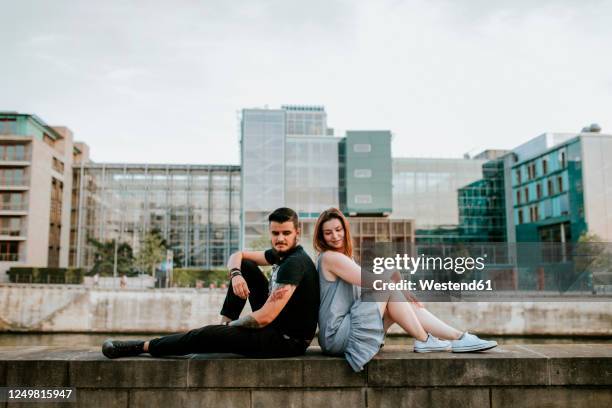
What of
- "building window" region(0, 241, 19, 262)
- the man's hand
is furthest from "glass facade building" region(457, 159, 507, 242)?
the man's hand

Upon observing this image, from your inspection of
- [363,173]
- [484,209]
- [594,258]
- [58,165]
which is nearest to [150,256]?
[58,165]

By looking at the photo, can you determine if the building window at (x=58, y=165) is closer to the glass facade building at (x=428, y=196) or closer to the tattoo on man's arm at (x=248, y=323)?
the glass facade building at (x=428, y=196)

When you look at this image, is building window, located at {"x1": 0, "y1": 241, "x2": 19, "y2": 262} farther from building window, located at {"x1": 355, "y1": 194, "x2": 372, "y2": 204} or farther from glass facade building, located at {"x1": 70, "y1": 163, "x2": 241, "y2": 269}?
building window, located at {"x1": 355, "y1": 194, "x2": 372, "y2": 204}

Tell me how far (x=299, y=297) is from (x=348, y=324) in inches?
18.0

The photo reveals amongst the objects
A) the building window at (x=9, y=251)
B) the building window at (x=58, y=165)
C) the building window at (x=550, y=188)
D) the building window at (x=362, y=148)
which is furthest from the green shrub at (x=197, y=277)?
the building window at (x=550, y=188)

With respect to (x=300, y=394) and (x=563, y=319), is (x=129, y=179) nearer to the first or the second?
(x=563, y=319)

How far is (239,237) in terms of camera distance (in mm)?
62188

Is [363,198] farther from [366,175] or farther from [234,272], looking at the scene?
[234,272]

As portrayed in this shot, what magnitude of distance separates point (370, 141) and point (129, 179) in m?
31.1

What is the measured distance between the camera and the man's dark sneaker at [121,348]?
4207 mm

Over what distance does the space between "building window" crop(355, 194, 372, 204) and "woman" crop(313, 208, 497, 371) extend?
57.0 m

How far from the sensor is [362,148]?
203 ft

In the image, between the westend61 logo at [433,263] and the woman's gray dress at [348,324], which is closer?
the woman's gray dress at [348,324]

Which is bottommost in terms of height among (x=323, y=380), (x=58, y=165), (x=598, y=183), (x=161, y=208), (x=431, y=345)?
(x=323, y=380)
